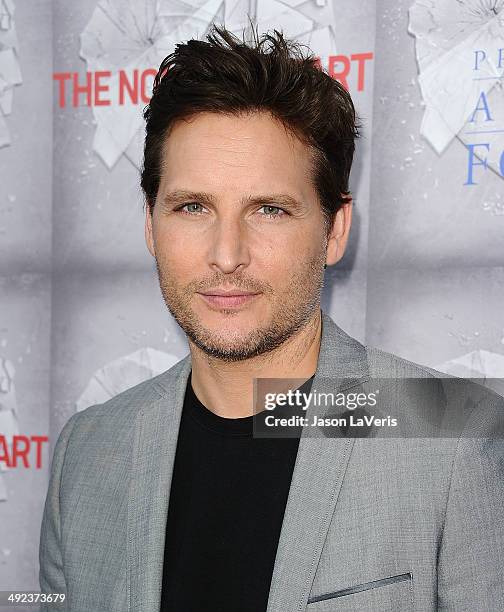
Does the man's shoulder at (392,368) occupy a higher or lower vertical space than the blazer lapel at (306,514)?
higher

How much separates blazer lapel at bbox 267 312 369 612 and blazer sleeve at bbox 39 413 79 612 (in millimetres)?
773

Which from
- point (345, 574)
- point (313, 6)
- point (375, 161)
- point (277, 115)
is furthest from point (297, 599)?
point (313, 6)

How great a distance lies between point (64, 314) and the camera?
2707mm

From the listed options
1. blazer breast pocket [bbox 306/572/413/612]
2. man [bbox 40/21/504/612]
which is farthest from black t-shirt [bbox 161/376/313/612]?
blazer breast pocket [bbox 306/572/413/612]

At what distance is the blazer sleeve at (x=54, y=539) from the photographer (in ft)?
7.01

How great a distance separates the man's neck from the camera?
1939mm

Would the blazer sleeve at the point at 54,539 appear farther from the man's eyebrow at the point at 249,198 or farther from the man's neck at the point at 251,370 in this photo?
the man's eyebrow at the point at 249,198

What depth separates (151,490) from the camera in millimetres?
1935

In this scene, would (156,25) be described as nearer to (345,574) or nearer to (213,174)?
(213,174)

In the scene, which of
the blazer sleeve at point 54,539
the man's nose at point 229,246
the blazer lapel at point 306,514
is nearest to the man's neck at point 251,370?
the blazer lapel at point 306,514

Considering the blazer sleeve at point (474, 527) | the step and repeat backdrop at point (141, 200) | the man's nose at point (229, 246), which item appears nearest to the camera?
the blazer sleeve at point (474, 527)

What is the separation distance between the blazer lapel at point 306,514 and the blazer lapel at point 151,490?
13.6 inches

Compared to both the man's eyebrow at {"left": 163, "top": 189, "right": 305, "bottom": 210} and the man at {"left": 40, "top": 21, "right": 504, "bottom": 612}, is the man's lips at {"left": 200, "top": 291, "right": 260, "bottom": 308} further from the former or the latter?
the man's eyebrow at {"left": 163, "top": 189, "right": 305, "bottom": 210}

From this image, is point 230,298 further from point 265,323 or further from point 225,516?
point 225,516
